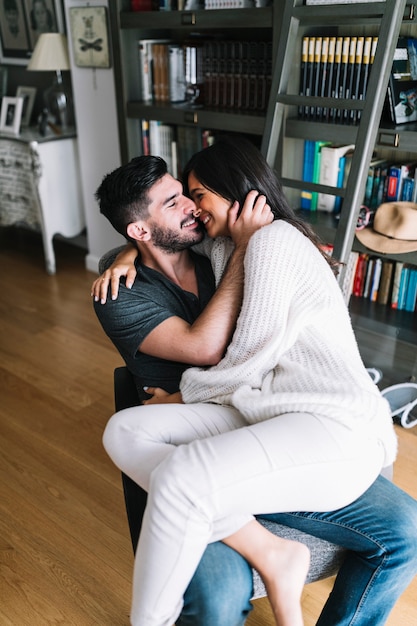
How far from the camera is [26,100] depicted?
3.88 meters

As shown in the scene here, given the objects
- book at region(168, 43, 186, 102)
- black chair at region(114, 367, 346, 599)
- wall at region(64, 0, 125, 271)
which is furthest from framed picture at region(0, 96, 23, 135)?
black chair at region(114, 367, 346, 599)

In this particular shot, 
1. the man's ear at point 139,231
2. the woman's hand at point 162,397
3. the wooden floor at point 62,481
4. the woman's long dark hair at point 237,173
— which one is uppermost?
the woman's long dark hair at point 237,173

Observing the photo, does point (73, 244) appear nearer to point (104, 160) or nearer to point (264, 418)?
point (104, 160)

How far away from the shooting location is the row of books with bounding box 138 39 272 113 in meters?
2.49

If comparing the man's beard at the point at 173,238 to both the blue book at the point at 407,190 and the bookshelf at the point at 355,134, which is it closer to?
the bookshelf at the point at 355,134

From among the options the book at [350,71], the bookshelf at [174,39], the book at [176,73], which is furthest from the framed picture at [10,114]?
the book at [350,71]

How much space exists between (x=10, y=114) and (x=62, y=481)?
261 centimetres

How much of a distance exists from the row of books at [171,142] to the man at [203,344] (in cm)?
137

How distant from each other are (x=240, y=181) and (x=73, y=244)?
9.43 ft

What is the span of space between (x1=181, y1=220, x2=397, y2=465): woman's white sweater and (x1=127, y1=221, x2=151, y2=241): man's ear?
0.34 meters

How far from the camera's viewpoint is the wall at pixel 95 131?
310 cm

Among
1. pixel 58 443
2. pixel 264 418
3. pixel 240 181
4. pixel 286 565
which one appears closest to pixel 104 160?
pixel 58 443

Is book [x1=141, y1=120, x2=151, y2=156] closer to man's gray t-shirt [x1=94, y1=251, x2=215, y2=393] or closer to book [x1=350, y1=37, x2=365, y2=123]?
book [x1=350, y1=37, x2=365, y2=123]

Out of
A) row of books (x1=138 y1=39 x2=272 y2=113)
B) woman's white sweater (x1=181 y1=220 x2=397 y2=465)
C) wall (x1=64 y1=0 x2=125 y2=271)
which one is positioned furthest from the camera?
wall (x1=64 y1=0 x2=125 y2=271)
